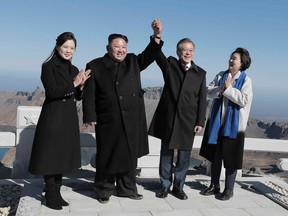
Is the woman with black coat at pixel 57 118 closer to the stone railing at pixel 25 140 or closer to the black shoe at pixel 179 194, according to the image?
the black shoe at pixel 179 194

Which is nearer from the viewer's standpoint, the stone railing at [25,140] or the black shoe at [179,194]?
the black shoe at [179,194]

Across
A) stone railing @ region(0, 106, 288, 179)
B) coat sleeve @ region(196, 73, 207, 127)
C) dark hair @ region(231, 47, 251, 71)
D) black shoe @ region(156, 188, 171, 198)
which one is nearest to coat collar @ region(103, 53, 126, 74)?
coat sleeve @ region(196, 73, 207, 127)

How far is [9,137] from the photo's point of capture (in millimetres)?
5379

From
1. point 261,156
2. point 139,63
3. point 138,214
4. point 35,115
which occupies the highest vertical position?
point 139,63

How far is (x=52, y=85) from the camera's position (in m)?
3.62

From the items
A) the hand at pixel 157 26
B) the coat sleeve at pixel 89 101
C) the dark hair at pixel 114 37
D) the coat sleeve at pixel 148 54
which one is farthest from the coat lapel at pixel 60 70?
the hand at pixel 157 26

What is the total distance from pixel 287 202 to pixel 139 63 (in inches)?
104

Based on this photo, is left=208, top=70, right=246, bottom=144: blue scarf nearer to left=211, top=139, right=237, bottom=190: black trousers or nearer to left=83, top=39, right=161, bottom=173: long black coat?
left=211, top=139, right=237, bottom=190: black trousers

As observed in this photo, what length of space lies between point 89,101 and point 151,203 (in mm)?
1467

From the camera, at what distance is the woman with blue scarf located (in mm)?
4277

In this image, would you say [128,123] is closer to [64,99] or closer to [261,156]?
[64,99]

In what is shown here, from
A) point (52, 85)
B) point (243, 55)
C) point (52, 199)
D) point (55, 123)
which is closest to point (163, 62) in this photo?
point (243, 55)

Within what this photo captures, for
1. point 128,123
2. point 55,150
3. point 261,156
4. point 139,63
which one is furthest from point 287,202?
point 261,156

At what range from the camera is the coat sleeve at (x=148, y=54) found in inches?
157
